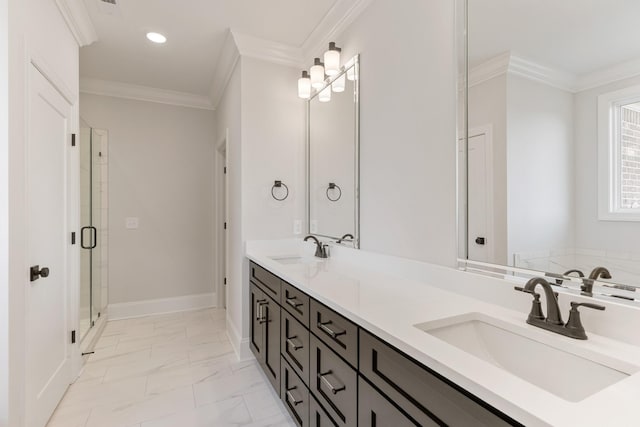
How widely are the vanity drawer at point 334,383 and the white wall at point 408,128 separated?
70 cm

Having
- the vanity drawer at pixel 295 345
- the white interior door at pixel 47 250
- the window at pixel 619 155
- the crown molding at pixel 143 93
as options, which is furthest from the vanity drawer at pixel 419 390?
the crown molding at pixel 143 93

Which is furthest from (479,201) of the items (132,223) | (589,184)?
(132,223)

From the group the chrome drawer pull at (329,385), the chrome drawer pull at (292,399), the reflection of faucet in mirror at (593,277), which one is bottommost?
the chrome drawer pull at (292,399)

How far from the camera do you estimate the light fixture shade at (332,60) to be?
2178 mm

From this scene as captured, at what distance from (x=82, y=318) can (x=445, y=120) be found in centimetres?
340

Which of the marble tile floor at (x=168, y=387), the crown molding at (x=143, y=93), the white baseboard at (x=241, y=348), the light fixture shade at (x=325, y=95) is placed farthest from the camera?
the crown molding at (x=143, y=93)

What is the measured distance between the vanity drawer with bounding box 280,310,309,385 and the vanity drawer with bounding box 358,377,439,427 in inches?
18.6

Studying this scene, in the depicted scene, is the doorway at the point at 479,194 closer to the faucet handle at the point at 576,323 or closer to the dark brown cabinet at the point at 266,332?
the faucet handle at the point at 576,323

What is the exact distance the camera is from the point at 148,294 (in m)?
3.73

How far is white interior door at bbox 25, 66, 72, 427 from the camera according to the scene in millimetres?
1617

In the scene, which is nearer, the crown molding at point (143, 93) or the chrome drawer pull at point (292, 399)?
the chrome drawer pull at point (292, 399)

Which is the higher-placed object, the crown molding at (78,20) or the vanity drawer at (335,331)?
the crown molding at (78,20)

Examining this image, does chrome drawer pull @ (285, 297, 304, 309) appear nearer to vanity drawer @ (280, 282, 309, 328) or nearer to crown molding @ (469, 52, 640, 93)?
vanity drawer @ (280, 282, 309, 328)

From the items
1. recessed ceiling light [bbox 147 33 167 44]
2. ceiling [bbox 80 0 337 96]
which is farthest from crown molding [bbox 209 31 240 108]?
recessed ceiling light [bbox 147 33 167 44]
